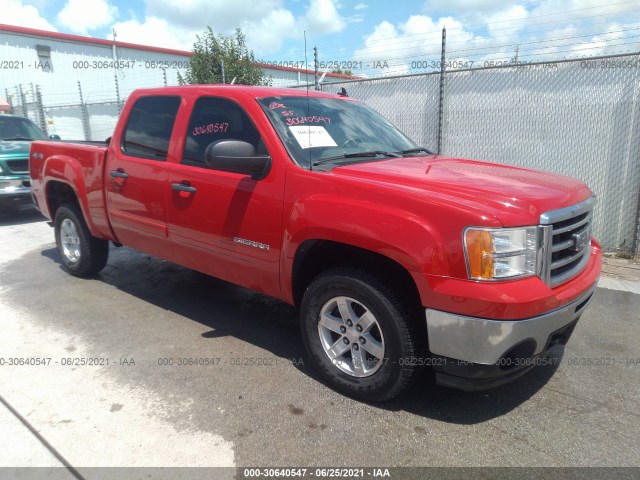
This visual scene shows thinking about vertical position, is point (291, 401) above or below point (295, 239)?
below

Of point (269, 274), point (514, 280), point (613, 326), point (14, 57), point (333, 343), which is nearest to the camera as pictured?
point (514, 280)

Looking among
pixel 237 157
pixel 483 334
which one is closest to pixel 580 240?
pixel 483 334

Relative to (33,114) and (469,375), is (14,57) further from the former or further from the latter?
(469,375)

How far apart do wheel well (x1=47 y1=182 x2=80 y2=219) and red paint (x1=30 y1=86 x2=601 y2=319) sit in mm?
578

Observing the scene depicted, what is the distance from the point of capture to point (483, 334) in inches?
97.7

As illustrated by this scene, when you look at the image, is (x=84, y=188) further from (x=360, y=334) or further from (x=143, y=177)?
(x=360, y=334)

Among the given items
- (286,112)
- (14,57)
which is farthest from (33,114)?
(286,112)

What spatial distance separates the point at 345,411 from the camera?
3.00 m

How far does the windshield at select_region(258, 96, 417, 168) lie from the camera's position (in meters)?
3.40

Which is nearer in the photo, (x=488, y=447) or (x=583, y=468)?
(x=583, y=468)

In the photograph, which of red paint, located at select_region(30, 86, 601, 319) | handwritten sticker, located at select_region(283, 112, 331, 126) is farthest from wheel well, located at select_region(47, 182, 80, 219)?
handwritten sticker, located at select_region(283, 112, 331, 126)

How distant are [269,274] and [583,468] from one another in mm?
2160

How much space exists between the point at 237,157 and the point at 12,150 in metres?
7.34

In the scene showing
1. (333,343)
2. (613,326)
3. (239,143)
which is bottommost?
(613,326)
